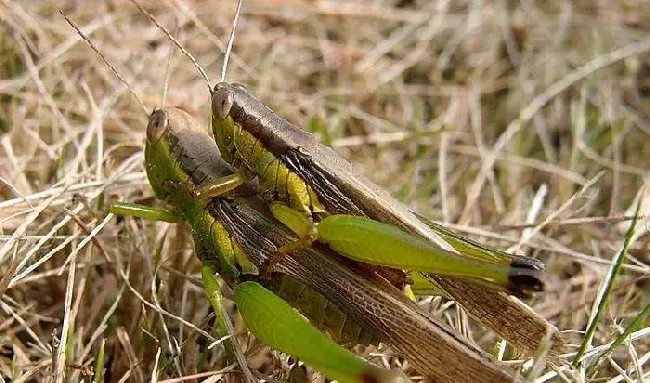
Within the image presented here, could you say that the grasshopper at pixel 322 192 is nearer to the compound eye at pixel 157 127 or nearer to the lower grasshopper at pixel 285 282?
the lower grasshopper at pixel 285 282

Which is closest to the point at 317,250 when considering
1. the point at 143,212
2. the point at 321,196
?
the point at 321,196

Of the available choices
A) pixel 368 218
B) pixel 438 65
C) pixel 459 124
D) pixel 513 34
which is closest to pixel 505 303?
pixel 368 218

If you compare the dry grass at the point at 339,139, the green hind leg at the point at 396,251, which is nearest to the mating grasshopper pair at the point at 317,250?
the green hind leg at the point at 396,251

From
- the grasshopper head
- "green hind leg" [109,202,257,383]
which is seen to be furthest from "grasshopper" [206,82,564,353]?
"green hind leg" [109,202,257,383]

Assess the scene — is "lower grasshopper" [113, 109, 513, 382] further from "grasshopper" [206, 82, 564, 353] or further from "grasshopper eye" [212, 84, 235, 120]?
"grasshopper eye" [212, 84, 235, 120]

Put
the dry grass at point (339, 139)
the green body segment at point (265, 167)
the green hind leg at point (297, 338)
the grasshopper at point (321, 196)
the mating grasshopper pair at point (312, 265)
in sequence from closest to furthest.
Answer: the green hind leg at point (297, 338) → the mating grasshopper pair at point (312, 265) → the grasshopper at point (321, 196) → the green body segment at point (265, 167) → the dry grass at point (339, 139)

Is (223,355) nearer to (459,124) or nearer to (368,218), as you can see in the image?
(368,218)
